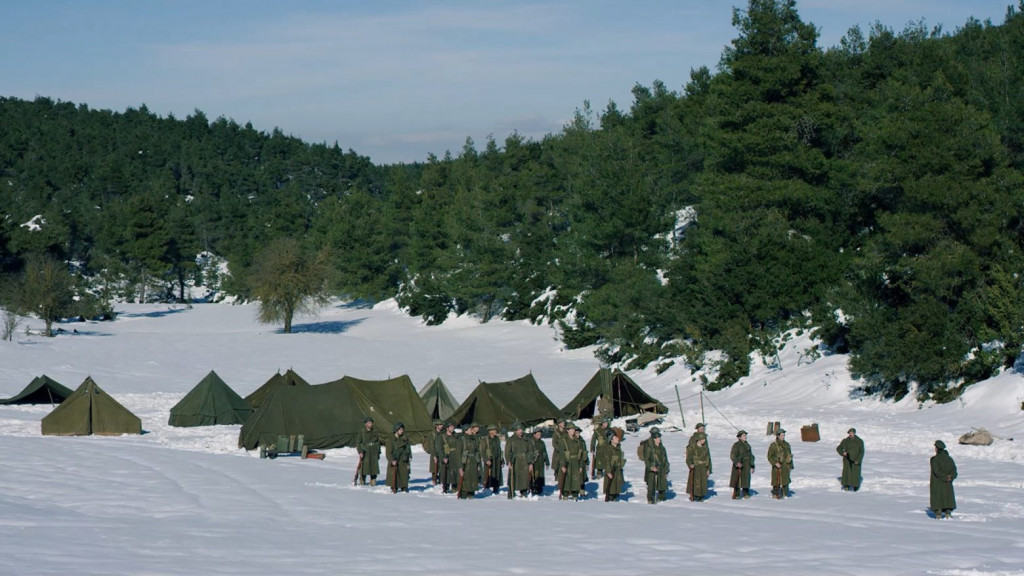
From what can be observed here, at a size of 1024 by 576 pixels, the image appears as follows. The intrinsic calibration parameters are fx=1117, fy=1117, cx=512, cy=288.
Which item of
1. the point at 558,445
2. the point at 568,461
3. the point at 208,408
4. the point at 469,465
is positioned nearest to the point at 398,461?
the point at 469,465

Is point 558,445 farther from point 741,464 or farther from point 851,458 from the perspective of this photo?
point 851,458

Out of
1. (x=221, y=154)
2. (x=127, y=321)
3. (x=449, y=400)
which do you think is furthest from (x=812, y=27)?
(x=221, y=154)

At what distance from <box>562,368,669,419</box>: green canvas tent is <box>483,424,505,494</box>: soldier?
12866 millimetres

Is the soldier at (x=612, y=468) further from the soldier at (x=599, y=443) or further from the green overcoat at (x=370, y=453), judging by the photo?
the green overcoat at (x=370, y=453)

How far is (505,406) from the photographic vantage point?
3456cm

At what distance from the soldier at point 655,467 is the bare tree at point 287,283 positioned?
6096 centimetres

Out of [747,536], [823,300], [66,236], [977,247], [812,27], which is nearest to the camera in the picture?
[747,536]

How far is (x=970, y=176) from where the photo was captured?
1411 inches

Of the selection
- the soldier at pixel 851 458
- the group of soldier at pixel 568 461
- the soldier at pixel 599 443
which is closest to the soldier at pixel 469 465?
the group of soldier at pixel 568 461

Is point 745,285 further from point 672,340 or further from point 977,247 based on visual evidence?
point 977,247

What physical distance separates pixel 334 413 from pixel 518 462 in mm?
9471

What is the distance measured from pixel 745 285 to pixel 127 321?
58677mm

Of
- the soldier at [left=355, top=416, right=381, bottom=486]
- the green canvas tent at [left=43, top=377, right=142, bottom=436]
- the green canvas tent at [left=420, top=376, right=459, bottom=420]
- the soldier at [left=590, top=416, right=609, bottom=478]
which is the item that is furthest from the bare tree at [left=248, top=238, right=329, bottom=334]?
the soldier at [left=590, top=416, right=609, bottom=478]

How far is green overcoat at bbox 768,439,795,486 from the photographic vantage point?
72.7 feet
